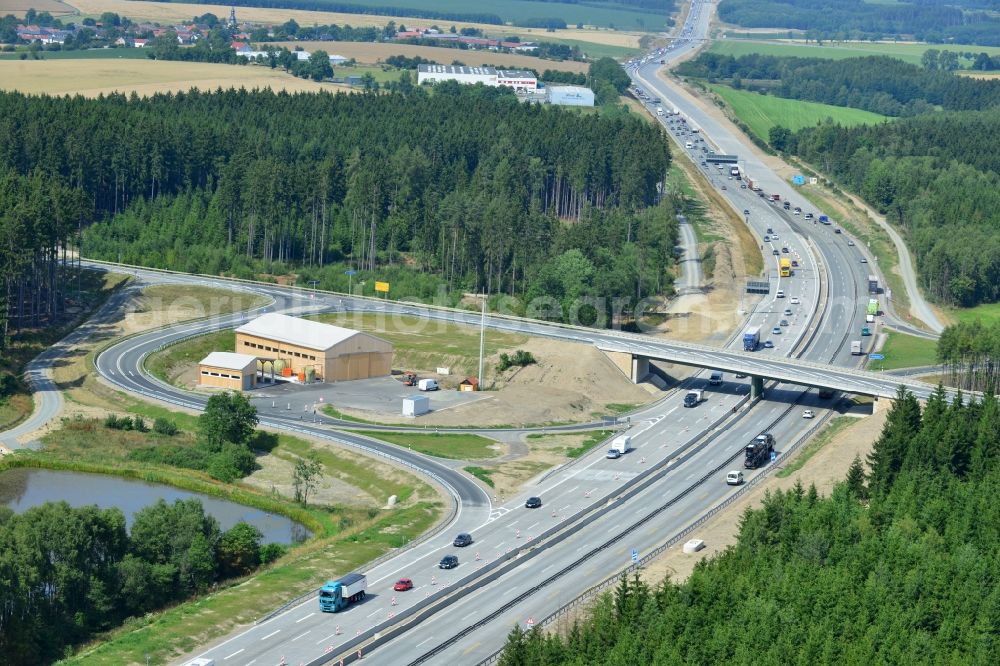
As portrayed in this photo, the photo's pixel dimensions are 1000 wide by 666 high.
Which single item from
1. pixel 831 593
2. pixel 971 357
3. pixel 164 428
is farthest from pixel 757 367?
pixel 831 593

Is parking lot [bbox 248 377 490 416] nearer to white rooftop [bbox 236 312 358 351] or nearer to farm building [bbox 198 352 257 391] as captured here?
farm building [bbox 198 352 257 391]

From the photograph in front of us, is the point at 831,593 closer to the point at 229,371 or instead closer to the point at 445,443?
the point at 445,443

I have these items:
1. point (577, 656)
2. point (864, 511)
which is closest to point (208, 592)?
point (577, 656)

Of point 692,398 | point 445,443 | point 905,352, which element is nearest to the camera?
point 445,443

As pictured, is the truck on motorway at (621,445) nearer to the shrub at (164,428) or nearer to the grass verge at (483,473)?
the grass verge at (483,473)

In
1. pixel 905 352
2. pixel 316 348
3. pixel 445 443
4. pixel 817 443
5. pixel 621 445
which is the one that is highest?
pixel 316 348

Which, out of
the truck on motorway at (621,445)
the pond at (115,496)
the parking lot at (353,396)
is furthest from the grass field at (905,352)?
the pond at (115,496)
